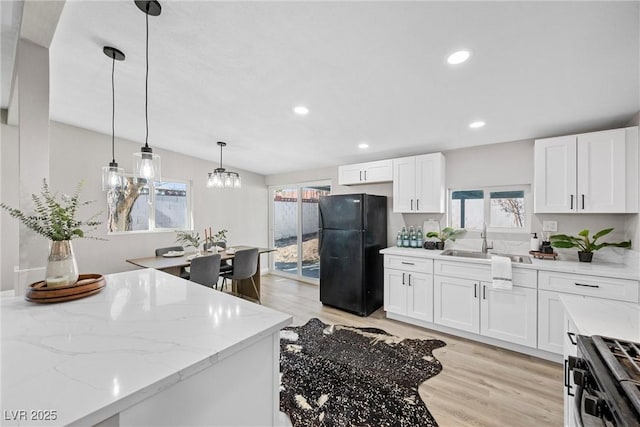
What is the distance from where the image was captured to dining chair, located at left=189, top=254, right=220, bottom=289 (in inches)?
115

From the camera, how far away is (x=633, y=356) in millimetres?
936

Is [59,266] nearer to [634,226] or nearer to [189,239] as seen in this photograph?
[189,239]

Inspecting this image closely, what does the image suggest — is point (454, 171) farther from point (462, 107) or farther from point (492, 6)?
point (492, 6)

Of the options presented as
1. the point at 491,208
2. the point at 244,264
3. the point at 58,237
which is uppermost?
the point at 491,208

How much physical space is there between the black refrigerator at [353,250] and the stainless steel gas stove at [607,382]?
95.7 inches

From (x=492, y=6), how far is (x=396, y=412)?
2469 millimetres

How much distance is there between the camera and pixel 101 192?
11.9 ft

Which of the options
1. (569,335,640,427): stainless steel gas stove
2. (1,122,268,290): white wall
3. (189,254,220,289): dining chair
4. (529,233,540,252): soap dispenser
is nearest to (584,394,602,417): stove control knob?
(569,335,640,427): stainless steel gas stove

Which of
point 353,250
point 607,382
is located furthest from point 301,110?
point 607,382

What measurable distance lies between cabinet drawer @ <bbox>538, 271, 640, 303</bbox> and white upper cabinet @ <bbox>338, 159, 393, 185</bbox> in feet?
6.53

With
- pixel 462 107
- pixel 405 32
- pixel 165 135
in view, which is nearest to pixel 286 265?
pixel 165 135

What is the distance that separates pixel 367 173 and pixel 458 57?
2197mm

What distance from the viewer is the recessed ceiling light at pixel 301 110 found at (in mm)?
2468

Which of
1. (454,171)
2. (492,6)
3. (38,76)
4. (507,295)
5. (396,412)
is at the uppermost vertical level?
(492,6)
